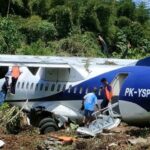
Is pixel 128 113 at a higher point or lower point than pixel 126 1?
lower

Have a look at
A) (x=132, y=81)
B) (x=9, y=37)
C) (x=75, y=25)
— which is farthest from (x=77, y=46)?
(x=132, y=81)

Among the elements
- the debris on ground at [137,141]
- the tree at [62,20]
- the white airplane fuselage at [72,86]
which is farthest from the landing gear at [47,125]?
the tree at [62,20]

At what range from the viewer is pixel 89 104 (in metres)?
20.5

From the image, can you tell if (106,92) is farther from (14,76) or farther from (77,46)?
(77,46)

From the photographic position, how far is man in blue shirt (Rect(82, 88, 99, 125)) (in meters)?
20.5

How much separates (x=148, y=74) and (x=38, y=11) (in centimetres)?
Result: 2963

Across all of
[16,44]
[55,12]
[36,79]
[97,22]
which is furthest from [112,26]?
[36,79]

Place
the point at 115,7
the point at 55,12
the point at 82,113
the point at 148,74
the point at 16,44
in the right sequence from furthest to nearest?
1. the point at 115,7
2. the point at 55,12
3. the point at 16,44
4. the point at 82,113
5. the point at 148,74

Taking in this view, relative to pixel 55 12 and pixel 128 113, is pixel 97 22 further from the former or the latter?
pixel 128 113

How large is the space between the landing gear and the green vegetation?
19.1 m

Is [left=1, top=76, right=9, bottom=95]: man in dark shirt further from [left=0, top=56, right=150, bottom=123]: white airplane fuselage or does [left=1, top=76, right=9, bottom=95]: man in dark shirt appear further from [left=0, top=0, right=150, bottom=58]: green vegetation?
[left=0, top=0, right=150, bottom=58]: green vegetation

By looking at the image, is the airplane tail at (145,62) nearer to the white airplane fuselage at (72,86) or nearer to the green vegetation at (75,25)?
the white airplane fuselage at (72,86)

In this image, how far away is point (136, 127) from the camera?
1972 cm

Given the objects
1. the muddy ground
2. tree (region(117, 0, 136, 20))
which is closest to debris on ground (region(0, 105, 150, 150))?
the muddy ground
